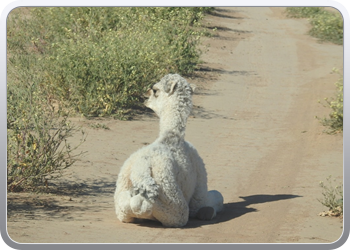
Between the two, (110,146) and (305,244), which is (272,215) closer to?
(305,244)

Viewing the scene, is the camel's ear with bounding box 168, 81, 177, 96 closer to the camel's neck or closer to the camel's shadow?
the camel's neck

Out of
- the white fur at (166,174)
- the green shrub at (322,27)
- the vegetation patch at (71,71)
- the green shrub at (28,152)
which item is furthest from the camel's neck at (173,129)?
the green shrub at (322,27)

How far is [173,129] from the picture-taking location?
21.5 ft

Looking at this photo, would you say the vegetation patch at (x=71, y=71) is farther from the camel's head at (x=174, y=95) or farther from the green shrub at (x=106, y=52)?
the camel's head at (x=174, y=95)

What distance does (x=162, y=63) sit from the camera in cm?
1426

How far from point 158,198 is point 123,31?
27.4 feet

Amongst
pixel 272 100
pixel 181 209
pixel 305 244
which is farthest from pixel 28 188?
pixel 272 100

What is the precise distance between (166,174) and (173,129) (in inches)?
21.3

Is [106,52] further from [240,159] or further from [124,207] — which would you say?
[124,207]

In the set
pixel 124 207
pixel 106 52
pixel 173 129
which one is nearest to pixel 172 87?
pixel 173 129

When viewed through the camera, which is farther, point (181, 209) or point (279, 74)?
point (279, 74)

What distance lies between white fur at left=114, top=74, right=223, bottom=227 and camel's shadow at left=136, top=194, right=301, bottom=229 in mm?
116

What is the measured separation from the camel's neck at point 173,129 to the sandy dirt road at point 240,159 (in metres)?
0.88

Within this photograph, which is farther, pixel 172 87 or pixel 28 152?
pixel 28 152
